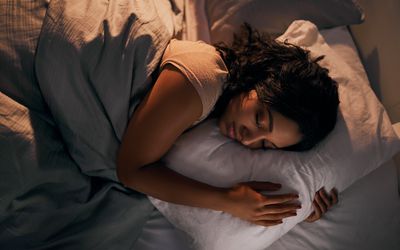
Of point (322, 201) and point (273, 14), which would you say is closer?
point (322, 201)

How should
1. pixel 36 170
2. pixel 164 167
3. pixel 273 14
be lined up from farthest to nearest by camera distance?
1. pixel 273 14
2. pixel 164 167
3. pixel 36 170

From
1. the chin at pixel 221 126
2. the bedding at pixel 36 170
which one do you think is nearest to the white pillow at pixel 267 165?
the chin at pixel 221 126

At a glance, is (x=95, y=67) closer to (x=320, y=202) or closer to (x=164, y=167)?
(x=164, y=167)

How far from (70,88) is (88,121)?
0.09 metres

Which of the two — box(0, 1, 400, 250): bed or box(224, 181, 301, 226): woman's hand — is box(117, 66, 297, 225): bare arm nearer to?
box(224, 181, 301, 226): woman's hand

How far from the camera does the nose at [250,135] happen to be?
97 cm

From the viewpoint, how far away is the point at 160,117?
0.93 meters

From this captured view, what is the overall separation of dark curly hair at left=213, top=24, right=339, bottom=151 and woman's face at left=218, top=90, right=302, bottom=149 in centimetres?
2

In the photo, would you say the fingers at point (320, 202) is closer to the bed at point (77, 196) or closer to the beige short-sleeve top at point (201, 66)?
the bed at point (77, 196)

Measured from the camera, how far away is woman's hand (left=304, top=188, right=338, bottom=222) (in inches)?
42.1

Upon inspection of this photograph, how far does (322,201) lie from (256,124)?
0.30m

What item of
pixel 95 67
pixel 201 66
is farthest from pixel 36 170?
pixel 201 66

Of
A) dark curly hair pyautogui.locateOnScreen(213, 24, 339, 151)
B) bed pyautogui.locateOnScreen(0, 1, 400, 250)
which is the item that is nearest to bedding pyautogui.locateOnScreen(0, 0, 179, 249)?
bed pyautogui.locateOnScreen(0, 1, 400, 250)

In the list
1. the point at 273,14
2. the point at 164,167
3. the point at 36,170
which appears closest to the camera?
the point at 36,170
